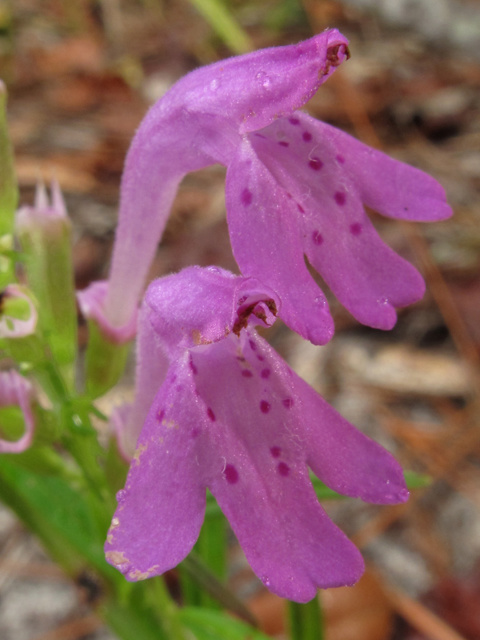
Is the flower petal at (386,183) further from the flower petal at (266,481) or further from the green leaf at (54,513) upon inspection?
the green leaf at (54,513)

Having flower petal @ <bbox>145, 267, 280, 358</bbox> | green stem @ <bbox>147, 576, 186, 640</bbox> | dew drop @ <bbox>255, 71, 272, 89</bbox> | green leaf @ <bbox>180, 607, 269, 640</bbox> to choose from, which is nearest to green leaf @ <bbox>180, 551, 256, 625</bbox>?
green leaf @ <bbox>180, 607, 269, 640</bbox>

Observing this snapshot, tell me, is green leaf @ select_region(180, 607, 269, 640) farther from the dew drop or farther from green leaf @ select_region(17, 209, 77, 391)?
the dew drop

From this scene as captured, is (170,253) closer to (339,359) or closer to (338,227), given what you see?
(339,359)

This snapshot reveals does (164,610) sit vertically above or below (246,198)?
below

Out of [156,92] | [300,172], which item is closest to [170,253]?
[156,92]

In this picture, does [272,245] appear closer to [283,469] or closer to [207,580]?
[283,469]

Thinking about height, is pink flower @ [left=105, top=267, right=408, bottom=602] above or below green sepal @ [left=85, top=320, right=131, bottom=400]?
above

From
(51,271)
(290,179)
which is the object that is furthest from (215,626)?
(290,179)
